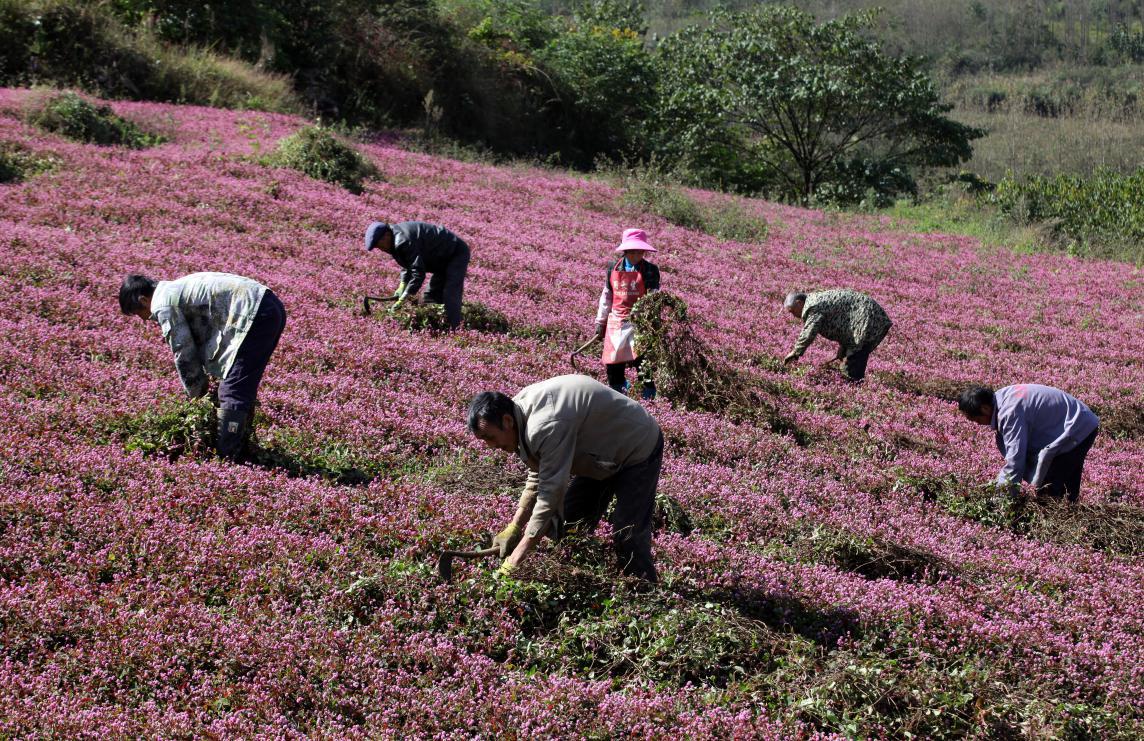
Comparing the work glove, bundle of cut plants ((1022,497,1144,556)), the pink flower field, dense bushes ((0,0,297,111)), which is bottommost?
the pink flower field

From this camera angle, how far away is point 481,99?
32.9 metres

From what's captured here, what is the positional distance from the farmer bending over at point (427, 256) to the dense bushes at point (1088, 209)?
21.8 metres

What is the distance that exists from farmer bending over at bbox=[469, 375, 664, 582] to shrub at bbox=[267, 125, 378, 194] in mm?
14200

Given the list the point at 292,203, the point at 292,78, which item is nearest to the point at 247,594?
the point at 292,203

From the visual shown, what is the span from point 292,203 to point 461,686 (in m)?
12.9

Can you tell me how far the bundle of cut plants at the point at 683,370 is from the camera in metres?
9.94

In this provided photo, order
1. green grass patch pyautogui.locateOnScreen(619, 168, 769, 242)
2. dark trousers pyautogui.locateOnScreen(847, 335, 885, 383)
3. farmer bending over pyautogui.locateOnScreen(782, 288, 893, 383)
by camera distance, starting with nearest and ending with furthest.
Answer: farmer bending over pyautogui.locateOnScreen(782, 288, 893, 383) → dark trousers pyautogui.locateOnScreen(847, 335, 885, 383) → green grass patch pyautogui.locateOnScreen(619, 168, 769, 242)

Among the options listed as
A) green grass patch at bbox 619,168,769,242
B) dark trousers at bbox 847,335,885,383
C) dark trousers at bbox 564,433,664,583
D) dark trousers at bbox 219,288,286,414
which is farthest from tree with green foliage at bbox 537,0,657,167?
dark trousers at bbox 564,433,664,583

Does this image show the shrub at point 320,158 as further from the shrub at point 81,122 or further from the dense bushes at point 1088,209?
the dense bushes at point 1088,209

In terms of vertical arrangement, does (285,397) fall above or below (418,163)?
below

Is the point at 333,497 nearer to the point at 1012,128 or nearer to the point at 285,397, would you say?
the point at 285,397

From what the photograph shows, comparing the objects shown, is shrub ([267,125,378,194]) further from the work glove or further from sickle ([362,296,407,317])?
the work glove

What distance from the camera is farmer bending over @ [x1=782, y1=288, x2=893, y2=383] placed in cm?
1166

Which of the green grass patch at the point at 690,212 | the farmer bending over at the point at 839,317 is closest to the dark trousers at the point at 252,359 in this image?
the farmer bending over at the point at 839,317
